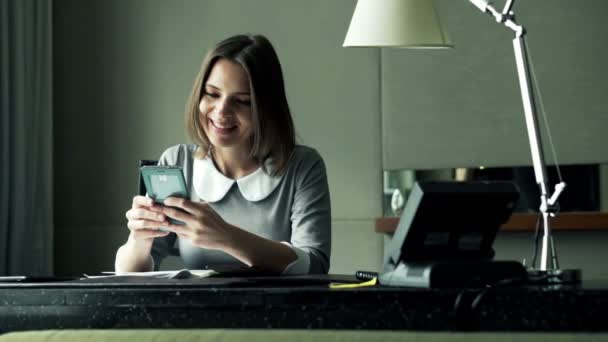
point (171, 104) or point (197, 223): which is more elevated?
point (171, 104)

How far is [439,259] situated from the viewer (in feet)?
5.64

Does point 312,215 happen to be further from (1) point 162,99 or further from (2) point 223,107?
(1) point 162,99

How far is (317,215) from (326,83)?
1.61m

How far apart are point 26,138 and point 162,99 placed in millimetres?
599

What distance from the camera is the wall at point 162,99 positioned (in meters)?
4.24

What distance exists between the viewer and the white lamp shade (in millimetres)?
2502

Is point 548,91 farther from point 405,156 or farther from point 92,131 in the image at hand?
point 92,131

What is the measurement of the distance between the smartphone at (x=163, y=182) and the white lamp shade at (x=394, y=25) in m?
0.63

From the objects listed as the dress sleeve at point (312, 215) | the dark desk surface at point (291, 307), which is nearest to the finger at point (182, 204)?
the dark desk surface at point (291, 307)

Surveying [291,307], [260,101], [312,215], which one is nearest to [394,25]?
[260,101]

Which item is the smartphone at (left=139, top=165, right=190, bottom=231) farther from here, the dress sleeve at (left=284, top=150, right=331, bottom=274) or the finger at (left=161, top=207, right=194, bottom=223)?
the dress sleeve at (left=284, top=150, right=331, bottom=274)

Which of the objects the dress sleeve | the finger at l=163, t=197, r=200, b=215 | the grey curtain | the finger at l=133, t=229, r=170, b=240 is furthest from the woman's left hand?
the grey curtain

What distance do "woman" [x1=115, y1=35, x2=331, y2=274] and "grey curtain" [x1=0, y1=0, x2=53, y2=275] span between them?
1.63m

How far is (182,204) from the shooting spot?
216 cm
